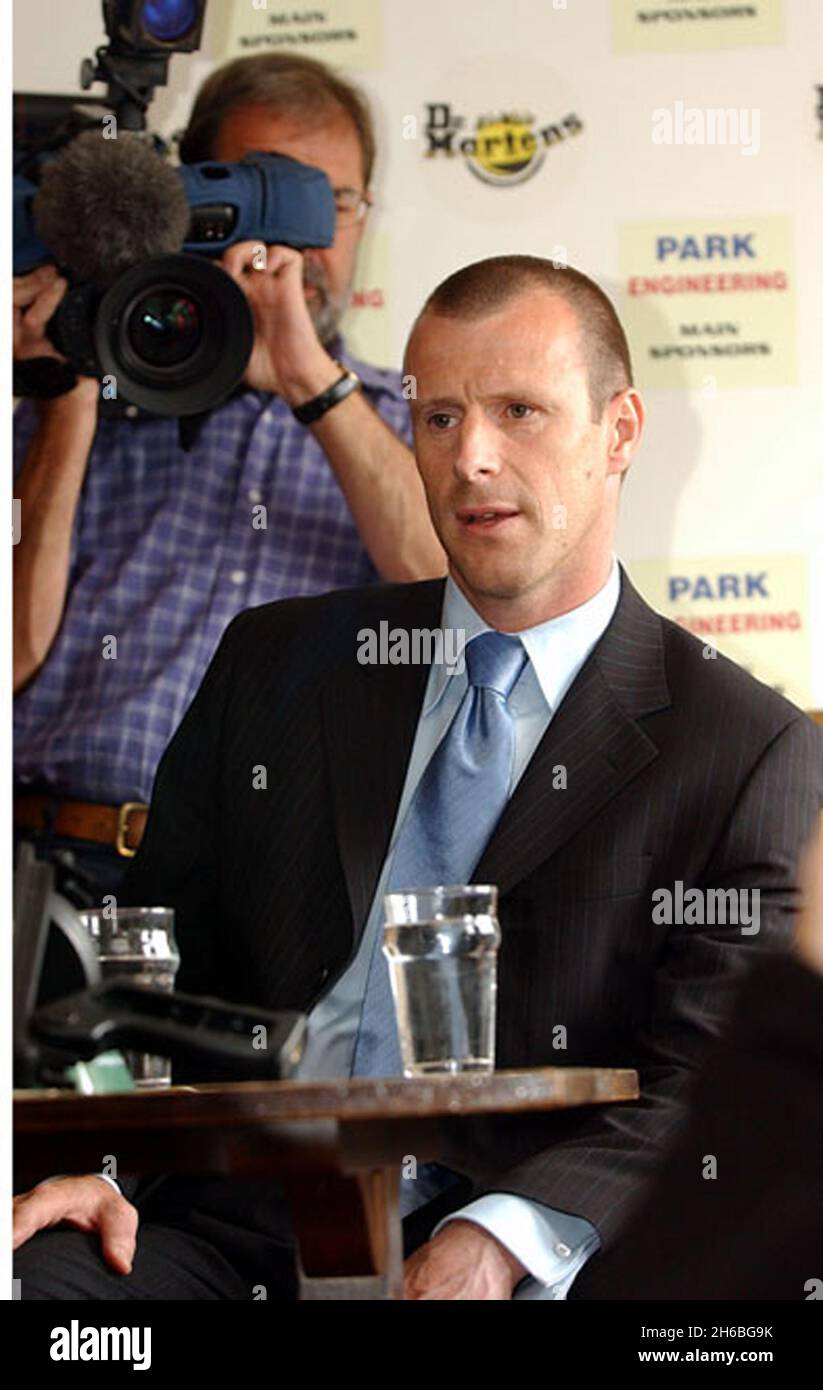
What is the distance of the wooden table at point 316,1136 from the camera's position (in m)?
1.36

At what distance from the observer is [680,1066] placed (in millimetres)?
1937

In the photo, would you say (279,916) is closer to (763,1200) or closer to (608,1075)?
(608,1075)

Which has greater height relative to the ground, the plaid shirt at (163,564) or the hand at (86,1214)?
the plaid shirt at (163,564)

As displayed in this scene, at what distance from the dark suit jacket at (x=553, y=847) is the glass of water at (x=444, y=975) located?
0.28 m

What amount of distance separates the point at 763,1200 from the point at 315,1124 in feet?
2.03

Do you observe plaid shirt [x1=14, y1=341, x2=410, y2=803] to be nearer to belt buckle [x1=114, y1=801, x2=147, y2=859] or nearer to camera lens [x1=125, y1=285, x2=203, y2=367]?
Answer: belt buckle [x1=114, y1=801, x2=147, y2=859]

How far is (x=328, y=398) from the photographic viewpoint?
282 centimetres

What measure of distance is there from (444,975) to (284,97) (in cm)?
164

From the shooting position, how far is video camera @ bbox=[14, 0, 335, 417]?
271 cm

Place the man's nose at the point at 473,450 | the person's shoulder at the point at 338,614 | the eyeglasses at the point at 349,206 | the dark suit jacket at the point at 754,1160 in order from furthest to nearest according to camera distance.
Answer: the eyeglasses at the point at 349,206, the person's shoulder at the point at 338,614, the man's nose at the point at 473,450, the dark suit jacket at the point at 754,1160

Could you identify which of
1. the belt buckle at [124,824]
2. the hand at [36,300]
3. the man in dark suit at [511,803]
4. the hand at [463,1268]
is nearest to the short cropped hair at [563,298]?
the man in dark suit at [511,803]

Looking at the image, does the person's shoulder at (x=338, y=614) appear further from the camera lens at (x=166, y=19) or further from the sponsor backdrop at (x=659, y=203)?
the camera lens at (x=166, y=19)
